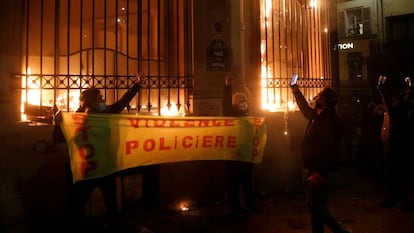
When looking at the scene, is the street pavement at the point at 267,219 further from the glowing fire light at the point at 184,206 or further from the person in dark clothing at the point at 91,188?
the person in dark clothing at the point at 91,188

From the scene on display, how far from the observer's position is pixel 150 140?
5.73 m

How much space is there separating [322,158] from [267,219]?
2054mm

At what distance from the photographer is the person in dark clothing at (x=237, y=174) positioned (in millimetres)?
6523

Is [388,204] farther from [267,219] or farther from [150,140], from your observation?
[150,140]

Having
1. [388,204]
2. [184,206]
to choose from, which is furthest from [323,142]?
[388,204]

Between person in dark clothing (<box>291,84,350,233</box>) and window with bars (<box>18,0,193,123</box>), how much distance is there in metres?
2.92

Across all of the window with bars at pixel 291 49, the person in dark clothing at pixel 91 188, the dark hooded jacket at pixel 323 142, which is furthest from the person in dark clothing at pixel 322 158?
the window with bars at pixel 291 49

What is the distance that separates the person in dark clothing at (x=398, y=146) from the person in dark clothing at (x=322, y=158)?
2.71 metres

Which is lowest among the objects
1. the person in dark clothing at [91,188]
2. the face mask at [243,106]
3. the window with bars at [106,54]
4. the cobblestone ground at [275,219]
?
the cobblestone ground at [275,219]

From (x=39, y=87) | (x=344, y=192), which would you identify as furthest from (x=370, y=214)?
(x=39, y=87)

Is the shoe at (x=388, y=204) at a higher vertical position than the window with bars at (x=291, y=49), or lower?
lower

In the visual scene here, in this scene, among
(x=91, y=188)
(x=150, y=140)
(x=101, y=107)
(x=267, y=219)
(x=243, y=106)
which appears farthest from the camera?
(x=243, y=106)

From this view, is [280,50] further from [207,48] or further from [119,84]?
[119,84]

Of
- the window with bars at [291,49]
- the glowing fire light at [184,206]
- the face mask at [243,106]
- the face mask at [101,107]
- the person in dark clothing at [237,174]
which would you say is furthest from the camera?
the window with bars at [291,49]
